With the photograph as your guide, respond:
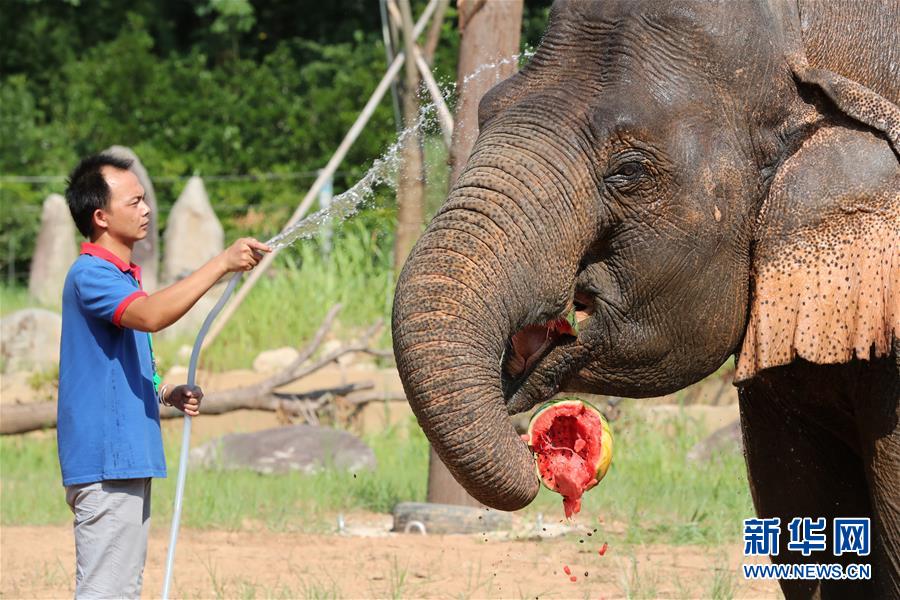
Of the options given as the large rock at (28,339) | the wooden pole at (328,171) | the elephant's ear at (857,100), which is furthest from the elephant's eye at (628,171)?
the large rock at (28,339)

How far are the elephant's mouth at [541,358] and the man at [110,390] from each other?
89cm

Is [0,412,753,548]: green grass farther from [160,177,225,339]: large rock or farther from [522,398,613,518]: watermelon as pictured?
[160,177,225,339]: large rock

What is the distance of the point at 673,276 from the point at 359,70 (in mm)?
15394

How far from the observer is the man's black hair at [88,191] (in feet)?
14.5

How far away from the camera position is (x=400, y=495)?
8.51 meters

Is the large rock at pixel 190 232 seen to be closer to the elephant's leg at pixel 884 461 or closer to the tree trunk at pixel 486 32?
the tree trunk at pixel 486 32

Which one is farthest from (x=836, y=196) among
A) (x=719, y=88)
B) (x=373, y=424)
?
(x=373, y=424)

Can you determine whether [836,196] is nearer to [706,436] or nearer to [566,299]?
[566,299]

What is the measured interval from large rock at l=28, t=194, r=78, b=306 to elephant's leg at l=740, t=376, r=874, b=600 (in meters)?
12.9

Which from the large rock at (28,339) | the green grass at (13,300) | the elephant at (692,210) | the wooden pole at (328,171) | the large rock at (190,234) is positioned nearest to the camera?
the elephant at (692,210)

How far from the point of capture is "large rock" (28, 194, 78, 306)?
1625 centimetres

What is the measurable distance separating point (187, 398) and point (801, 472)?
1876 mm

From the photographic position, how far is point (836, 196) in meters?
3.52

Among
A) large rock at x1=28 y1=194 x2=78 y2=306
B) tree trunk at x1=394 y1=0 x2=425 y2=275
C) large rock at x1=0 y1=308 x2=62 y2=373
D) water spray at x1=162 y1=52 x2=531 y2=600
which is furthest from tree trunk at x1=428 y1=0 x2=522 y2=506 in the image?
large rock at x1=28 y1=194 x2=78 y2=306
